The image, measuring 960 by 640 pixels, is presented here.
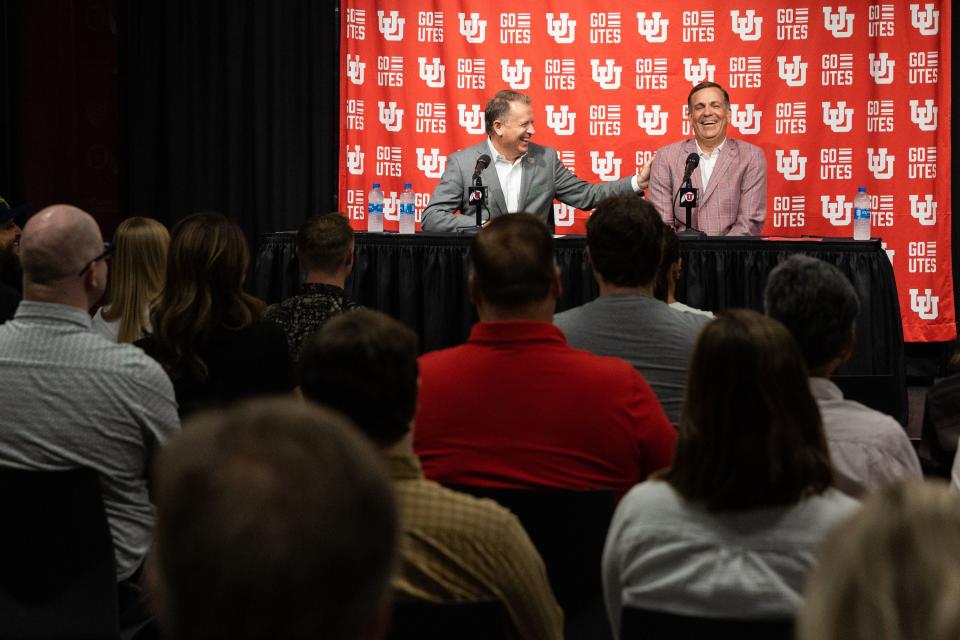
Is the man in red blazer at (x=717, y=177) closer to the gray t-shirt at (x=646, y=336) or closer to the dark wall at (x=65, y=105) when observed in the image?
the gray t-shirt at (x=646, y=336)

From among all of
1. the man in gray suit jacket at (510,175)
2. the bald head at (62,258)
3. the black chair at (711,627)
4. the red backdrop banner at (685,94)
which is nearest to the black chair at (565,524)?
the black chair at (711,627)

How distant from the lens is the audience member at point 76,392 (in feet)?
6.79

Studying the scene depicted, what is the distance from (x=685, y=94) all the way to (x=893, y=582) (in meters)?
5.93

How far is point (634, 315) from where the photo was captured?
2.51 metres

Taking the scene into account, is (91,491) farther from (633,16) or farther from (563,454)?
(633,16)

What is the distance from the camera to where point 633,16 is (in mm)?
6344

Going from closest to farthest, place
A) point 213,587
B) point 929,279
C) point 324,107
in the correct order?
point 213,587, point 929,279, point 324,107

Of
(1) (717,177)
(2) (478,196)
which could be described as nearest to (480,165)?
(2) (478,196)

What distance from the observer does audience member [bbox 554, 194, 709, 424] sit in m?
2.47

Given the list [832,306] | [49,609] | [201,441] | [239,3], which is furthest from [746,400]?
[239,3]

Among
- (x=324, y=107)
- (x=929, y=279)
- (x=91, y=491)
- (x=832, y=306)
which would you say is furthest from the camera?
(x=324, y=107)

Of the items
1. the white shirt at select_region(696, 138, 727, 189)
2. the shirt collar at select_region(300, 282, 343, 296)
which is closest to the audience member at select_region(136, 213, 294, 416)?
the shirt collar at select_region(300, 282, 343, 296)

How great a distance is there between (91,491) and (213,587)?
1.30 m

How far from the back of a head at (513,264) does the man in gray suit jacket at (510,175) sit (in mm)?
3329
